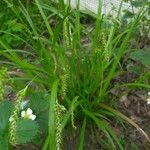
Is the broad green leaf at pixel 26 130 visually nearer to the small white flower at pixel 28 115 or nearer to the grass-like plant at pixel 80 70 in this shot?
the small white flower at pixel 28 115

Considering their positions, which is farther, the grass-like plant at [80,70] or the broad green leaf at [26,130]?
the grass-like plant at [80,70]

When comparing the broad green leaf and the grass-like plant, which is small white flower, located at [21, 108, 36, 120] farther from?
the grass-like plant

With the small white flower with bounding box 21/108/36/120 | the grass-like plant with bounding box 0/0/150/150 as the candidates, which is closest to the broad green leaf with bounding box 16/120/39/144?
the small white flower with bounding box 21/108/36/120

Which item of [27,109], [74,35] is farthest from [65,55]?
[27,109]

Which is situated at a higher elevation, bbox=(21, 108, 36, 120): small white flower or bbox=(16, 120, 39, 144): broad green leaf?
bbox=(21, 108, 36, 120): small white flower

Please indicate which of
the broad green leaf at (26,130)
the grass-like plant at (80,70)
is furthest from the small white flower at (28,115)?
the grass-like plant at (80,70)

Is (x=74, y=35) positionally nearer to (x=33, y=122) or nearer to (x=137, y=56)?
(x=137, y=56)

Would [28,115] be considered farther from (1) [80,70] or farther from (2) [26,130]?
(1) [80,70]

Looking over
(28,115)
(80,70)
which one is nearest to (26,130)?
(28,115)
